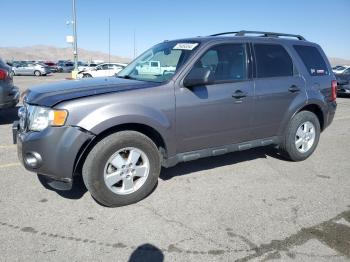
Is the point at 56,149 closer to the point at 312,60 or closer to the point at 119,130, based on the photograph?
the point at 119,130

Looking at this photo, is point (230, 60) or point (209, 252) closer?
point (209, 252)

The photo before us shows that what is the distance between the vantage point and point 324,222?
12.4 ft

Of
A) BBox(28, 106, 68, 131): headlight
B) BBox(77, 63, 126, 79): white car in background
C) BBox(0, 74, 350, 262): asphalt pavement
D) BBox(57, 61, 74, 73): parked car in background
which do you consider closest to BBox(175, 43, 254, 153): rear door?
BBox(0, 74, 350, 262): asphalt pavement

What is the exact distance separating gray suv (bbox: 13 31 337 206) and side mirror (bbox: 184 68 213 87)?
0.01m

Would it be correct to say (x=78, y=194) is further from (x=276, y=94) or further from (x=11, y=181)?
(x=276, y=94)

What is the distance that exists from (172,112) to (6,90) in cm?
519

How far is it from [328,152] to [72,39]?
2797cm

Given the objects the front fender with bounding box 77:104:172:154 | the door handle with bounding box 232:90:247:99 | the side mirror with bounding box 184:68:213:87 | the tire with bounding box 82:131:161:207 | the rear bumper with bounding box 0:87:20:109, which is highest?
the side mirror with bounding box 184:68:213:87

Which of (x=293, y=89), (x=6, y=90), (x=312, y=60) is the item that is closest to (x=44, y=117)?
(x=293, y=89)

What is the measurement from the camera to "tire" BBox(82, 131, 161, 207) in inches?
151

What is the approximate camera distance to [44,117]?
149 inches

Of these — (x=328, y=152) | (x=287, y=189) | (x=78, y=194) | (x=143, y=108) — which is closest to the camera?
(x=143, y=108)

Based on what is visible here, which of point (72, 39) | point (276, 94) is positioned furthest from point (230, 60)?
point (72, 39)

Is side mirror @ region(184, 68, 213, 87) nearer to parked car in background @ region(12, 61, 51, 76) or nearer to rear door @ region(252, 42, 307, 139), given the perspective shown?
rear door @ region(252, 42, 307, 139)
